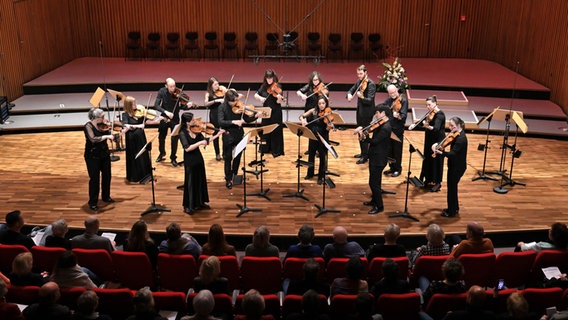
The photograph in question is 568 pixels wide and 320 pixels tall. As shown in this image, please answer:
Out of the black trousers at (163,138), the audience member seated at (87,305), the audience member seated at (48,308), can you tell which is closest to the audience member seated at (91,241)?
the audience member seated at (48,308)

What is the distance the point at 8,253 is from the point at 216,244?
74.2 inches

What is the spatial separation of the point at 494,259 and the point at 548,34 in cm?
824

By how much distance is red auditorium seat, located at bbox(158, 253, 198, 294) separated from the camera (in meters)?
5.18

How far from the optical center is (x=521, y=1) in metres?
12.9

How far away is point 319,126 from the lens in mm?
8320

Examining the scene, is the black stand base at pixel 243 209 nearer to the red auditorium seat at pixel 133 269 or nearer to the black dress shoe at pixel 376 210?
the black dress shoe at pixel 376 210

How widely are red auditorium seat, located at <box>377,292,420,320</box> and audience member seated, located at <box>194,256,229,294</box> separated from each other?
4.09 feet

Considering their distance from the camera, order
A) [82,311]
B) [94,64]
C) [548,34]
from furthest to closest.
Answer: [94,64], [548,34], [82,311]

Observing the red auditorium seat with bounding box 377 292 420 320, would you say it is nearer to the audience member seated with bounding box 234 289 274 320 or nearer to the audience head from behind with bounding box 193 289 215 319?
the audience member seated with bounding box 234 289 274 320

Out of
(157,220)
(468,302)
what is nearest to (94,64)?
(157,220)

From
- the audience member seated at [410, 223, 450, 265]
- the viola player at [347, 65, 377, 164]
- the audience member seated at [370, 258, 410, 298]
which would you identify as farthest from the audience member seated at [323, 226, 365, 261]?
the viola player at [347, 65, 377, 164]

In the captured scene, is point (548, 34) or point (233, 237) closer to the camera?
point (233, 237)

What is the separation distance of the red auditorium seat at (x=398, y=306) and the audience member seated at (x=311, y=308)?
1.88 feet

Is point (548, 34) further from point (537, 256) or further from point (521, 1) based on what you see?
point (537, 256)
